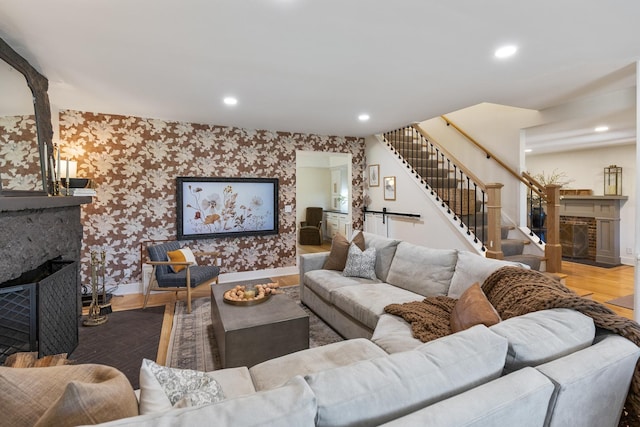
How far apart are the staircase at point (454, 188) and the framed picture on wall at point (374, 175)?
Answer: 0.51 metres

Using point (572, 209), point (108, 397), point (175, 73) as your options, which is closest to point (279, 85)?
point (175, 73)

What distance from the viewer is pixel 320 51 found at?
2496 mm

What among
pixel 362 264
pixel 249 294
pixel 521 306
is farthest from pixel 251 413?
pixel 362 264

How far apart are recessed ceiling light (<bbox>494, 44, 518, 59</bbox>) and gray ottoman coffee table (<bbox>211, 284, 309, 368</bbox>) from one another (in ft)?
8.47

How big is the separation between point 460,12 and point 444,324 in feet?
6.41

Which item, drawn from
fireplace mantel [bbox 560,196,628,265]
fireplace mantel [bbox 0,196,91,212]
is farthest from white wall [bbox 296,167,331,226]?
→ fireplace mantel [bbox 0,196,91,212]

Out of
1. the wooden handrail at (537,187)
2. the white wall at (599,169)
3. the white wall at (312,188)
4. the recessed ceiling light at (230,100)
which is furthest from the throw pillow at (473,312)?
the white wall at (312,188)

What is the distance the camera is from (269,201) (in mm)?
5363

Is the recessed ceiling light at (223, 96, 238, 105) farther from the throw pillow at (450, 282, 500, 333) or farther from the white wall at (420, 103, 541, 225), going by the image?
the white wall at (420, 103, 541, 225)

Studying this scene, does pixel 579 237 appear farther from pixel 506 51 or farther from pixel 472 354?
pixel 472 354

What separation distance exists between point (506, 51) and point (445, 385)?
2567mm

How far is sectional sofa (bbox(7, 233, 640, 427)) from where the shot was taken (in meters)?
0.82

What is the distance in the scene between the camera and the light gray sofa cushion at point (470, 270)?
2.34m

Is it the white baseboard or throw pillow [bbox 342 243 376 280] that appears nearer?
throw pillow [bbox 342 243 376 280]
